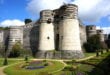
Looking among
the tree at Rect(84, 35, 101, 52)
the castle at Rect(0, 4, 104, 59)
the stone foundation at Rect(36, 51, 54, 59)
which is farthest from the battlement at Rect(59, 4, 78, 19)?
the tree at Rect(84, 35, 101, 52)

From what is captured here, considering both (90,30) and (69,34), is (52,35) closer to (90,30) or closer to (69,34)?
(69,34)

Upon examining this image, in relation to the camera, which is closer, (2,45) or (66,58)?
(66,58)

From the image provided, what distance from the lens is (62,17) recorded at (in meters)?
49.4

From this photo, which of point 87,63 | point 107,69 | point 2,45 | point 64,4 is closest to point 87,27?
point 64,4

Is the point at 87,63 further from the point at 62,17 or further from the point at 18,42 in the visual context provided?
the point at 18,42

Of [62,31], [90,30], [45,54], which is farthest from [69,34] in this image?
[90,30]

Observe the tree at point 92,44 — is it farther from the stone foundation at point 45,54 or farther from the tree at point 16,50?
the tree at point 16,50

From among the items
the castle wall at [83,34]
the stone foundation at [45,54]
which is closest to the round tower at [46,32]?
the stone foundation at [45,54]

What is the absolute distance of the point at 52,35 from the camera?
51438 millimetres

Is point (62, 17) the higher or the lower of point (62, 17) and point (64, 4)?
the lower

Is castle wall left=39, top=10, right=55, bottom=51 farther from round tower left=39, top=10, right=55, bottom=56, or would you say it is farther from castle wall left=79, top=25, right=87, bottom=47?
castle wall left=79, top=25, right=87, bottom=47

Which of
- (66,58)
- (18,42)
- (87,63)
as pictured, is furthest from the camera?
(18,42)

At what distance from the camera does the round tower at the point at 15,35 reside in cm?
5612

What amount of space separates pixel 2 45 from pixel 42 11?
53.3ft
